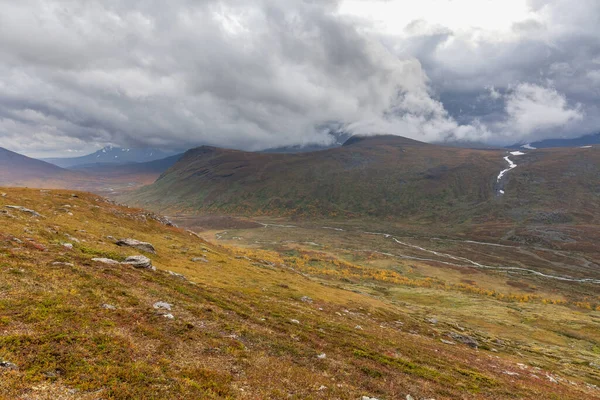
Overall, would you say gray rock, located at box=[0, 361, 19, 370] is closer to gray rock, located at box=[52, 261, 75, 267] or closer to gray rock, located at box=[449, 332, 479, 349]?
gray rock, located at box=[52, 261, 75, 267]

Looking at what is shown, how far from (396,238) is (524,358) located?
152 metres

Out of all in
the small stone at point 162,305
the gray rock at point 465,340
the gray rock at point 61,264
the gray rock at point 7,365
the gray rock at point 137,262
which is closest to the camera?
the gray rock at point 7,365

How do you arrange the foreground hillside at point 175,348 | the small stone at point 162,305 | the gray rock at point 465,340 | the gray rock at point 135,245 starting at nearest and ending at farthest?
the foreground hillside at point 175,348, the small stone at point 162,305, the gray rock at point 135,245, the gray rock at point 465,340

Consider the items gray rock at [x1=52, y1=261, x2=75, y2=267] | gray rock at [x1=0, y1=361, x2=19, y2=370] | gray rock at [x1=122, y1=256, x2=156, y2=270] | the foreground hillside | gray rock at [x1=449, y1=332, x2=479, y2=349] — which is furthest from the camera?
gray rock at [x1=449, y1=332, x2=479, y2=349]

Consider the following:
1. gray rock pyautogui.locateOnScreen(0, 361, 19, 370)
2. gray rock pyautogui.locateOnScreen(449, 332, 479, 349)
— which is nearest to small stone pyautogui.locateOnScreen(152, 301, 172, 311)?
gray rock pyautogui.locateOnScreen(0, 361, 19, 370)

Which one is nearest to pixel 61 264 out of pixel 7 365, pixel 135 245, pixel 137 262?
pixel 137 262

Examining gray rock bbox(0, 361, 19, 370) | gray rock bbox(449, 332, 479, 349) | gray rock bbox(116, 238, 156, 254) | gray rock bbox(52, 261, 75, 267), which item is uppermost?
gray rock bbox(52, 261, 75, 267)

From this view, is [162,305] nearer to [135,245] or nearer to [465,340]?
[135,245]

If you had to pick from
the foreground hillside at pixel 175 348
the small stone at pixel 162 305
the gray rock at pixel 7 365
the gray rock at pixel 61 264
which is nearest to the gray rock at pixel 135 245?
the foreground hillside at pixel 175 348

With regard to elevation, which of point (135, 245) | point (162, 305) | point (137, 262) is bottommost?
point (135, 245)

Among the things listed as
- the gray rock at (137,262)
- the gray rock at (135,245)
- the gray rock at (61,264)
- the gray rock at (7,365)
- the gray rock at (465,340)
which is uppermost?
the gray rock at (61,264)

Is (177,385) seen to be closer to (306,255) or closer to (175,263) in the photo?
(175,263)

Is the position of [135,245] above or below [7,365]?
below

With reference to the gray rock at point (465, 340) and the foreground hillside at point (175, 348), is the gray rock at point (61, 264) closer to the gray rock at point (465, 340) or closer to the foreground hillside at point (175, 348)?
the foreground hillside at point (175, 348)
